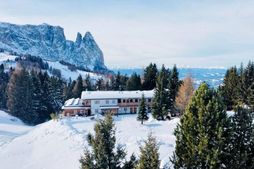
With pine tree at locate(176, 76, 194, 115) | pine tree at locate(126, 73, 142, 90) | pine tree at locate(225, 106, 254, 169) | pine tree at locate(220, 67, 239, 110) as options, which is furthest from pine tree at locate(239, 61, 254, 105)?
pine tree at locate(225, 106, 254, 169)

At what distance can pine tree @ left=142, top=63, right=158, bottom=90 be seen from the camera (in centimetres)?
9662

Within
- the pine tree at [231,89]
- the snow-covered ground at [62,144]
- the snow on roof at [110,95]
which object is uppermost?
the pine tree at [231,89]

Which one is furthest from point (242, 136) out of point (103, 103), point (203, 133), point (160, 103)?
point (103, 103)

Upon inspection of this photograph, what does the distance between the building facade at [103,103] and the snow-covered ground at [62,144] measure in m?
15.5

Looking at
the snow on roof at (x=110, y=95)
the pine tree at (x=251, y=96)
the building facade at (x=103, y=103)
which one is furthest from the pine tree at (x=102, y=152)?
the snow on roof at (x=110, y=95)

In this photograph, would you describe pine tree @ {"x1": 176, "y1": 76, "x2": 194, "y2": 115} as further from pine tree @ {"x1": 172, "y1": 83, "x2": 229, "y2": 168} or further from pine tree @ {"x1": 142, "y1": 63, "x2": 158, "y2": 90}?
pine tree @ {"x1": 172, "y1": 83, "x2": 229, "y2": 168}

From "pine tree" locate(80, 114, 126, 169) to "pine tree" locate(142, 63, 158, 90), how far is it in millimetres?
74094

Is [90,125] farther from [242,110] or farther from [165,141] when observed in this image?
[242,110]

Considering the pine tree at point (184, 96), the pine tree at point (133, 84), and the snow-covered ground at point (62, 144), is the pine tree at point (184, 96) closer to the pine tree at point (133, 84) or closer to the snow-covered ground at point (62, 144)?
the snow-covered ground at point (62, 144)

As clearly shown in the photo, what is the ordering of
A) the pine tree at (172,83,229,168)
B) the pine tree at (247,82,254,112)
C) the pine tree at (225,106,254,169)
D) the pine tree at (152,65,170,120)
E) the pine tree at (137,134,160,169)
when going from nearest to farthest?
the pine tree at (137,134,160,169) < the pine tree at (172,83,229,168) < the pine tree at (225,106,254,169) < the pine tree at (247,82,254,112) < the pine tree at (152,65,170,120)

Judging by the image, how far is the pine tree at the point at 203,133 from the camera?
2111 cm

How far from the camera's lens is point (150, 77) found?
9819 cm

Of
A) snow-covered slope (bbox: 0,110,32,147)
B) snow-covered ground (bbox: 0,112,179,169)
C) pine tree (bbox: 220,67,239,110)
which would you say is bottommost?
snow-covered slope (bbox: 0,110,32,147)

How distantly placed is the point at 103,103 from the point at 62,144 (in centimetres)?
3482
